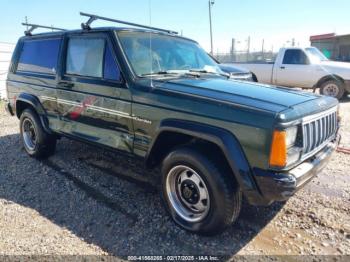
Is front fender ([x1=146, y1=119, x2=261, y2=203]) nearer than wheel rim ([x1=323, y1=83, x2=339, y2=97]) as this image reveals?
Yes

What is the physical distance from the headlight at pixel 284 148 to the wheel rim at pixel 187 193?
719 millimetres

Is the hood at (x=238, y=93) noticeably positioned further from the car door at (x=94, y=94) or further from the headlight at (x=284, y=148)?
the car door at (x=94, y=94)

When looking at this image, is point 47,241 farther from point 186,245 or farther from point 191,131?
point 191,131

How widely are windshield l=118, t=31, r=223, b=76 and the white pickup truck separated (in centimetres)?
731

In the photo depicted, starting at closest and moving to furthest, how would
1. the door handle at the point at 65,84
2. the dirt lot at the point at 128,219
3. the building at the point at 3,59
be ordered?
the dirt lot at the point at 128,219 → the door handle at the point at 65,84 → the building at the point at 3,59

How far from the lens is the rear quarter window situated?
173 inches

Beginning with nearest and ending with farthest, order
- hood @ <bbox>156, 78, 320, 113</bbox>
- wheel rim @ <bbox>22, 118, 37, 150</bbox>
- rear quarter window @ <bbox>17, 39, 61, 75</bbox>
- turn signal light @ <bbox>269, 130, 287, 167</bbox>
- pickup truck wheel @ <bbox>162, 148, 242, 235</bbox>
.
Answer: turn signal light @ <bbox>269, 130, 287, 167</bbox> → hood @ <bbox>156, 78, 320, 113</bbox> → pickup truck wheel @ <bbox>162, 148, 242, 235</bbox> → rear quarter window @ <bbox>17, 39, 61, 75</bbox> → wheel rim @ <bbox>22, 118, 37, 150</bbox>

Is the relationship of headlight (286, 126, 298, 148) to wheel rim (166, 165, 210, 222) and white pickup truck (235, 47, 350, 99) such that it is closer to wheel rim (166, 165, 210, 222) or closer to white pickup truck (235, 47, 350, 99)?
wheel rim (166, 165, 210, 222)

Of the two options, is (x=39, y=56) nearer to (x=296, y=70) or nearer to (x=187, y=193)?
(x=187, y=193)

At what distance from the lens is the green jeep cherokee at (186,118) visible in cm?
249

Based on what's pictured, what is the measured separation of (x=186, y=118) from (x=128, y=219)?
50.9 inches

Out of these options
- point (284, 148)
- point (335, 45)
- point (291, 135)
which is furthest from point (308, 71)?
→ point (335, 45)

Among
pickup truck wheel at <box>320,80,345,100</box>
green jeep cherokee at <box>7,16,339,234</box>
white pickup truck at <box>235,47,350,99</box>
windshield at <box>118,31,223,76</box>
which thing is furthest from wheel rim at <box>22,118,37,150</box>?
pickup truck wheel at <box>320,80,345,100</box>

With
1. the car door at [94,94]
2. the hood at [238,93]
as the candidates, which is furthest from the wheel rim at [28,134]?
the hood at [238,93]
